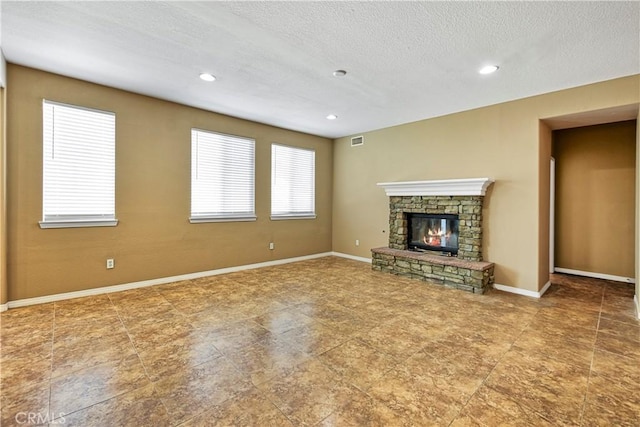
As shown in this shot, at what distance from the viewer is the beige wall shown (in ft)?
15.7

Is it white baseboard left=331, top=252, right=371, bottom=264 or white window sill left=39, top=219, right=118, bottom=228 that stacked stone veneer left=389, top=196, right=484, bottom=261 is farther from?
white window sill left=39, top=219, right=118, bottom=228

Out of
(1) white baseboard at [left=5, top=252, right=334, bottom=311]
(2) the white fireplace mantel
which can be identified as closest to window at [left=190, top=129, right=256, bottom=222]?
(1) white baseboard at [left=5, top=252, right=334, bottom=311]

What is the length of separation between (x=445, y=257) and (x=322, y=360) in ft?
10.7

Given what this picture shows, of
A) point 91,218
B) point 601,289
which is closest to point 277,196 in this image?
point 91,218

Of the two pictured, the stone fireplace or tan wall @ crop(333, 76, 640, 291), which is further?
the stone fireplace

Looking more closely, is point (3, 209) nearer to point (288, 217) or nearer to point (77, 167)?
point (77, 167)

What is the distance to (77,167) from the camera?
384cm

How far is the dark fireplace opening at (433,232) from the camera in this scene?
197 inches

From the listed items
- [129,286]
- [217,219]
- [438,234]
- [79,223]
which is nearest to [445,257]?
[438,234]

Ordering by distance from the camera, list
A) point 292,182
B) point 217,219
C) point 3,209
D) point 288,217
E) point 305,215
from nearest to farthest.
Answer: point 3,209 → point 217,219 → point 288,217 → point 292,182 → point 305,215

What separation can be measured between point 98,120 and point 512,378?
5306 mm

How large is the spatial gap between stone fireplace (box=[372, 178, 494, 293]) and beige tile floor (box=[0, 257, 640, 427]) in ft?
1.57

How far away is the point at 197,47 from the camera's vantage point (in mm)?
2947

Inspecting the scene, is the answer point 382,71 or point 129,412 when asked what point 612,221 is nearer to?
point 382,71
